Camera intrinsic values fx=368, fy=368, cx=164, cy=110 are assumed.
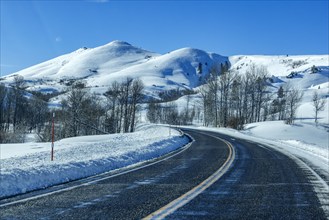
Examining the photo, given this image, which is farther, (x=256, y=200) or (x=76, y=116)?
(x=76, y=116)

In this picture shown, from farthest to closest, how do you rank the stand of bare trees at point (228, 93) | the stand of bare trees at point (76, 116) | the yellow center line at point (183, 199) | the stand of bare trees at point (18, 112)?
the stand of bare trees at point (18, 112) → the stand of bare trees at point (228, 93) → the stand of bare trees at point (76, 116) → the yellow center line at point (183, 199)

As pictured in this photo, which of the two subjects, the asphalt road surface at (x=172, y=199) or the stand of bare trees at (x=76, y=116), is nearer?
the asphalt road surface at (x=172, y=199)

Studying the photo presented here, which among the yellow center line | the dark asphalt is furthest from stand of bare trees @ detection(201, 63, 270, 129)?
the yellow center line

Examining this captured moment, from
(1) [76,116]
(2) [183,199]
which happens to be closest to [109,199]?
(2) [183,199]

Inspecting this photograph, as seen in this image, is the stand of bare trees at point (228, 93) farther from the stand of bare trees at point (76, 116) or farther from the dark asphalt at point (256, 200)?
the dark asphalt at point (256, 200)

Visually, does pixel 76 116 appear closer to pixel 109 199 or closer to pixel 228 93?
pixel 228 93

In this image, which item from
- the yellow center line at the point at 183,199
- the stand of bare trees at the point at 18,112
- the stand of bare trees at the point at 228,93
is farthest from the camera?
the stand of bare trees at the point at 18,112

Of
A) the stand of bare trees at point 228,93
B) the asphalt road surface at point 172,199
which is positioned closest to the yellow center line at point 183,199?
the asphalt road surface at point 172,199

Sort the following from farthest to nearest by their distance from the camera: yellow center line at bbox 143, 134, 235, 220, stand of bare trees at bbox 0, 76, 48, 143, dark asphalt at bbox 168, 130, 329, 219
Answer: stand of bare trees at bbox 0, 76, 48, 143
dark asphalt at bbox 168, 130, 329, 219
yellow center line at bbox 143, 134, 235, 220

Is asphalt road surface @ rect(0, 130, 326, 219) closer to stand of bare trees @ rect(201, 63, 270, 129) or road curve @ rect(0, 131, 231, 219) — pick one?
road curve @ rect(0, 131, 231, 219)

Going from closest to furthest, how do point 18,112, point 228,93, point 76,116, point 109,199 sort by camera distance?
1. point 109,199
2. point 76,116
3. point 228,93
4. point 18,112

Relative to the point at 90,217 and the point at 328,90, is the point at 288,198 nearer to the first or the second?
the point at 90,217

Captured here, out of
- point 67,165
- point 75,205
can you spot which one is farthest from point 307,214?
point 67,165

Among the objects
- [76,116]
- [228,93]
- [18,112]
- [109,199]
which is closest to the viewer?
[109,199]
